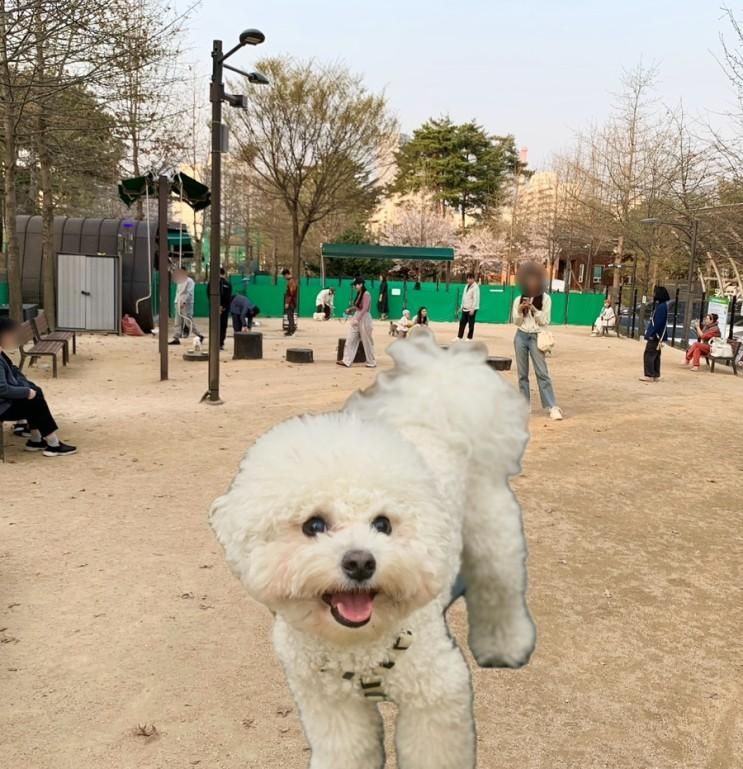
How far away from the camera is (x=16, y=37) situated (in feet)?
32.7

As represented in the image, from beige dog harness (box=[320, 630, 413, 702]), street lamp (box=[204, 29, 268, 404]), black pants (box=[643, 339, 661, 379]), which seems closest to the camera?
beige dog harness (box=[320, 630, 413, 702])

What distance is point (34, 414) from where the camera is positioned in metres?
6.43

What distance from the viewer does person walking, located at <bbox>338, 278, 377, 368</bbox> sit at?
493 inches

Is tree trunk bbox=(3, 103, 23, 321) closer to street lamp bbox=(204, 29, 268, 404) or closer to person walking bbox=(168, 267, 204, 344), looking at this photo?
person walking bbox=(168, 267, 204, 344)

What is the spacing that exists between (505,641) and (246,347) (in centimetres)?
1251

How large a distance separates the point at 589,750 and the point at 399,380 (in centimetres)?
183

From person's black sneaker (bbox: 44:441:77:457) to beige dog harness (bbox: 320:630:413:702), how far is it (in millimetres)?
5742

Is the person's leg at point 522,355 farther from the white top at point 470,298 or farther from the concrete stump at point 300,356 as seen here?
the white top at point 470,298

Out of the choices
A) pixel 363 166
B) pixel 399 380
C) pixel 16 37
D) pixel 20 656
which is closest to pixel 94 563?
pixel 20 656

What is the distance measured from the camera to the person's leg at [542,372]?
840cm

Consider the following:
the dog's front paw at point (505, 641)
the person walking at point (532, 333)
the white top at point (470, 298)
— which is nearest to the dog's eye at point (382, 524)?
the dog's front paw at point (505, 641)

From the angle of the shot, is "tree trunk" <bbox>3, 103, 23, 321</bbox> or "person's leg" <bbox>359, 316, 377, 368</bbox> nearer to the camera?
"tree trunk" <bbox>3, 103, 23, 321</bbox>

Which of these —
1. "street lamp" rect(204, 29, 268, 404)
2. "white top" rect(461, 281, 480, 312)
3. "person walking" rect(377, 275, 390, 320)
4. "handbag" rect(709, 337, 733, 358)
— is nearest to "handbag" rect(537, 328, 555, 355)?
"street lamp" rect(204, 29, 268, 404)

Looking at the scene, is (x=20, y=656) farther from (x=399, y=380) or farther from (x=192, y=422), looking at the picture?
(x=192, y=422)
